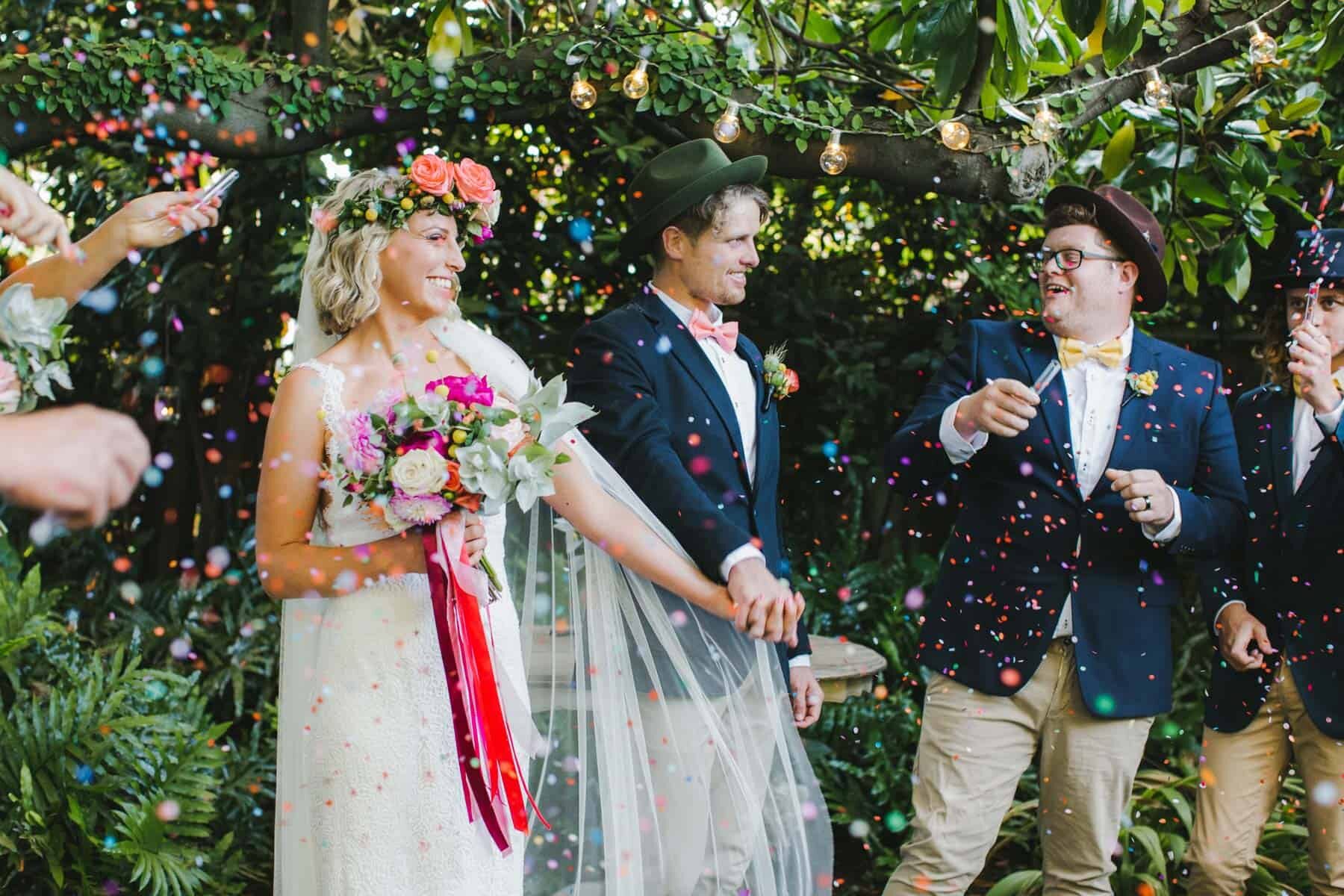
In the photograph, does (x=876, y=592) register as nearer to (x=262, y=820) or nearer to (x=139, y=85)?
(x=262, y=820)

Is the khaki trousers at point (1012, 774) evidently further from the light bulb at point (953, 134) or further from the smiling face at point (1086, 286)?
the light bulb at point (953, 134)

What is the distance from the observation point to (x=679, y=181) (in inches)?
116

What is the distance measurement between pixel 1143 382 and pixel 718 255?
1.04 m

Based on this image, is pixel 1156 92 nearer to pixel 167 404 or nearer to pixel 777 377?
pixel 777 377

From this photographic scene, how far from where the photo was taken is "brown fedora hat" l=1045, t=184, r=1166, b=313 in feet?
9.72

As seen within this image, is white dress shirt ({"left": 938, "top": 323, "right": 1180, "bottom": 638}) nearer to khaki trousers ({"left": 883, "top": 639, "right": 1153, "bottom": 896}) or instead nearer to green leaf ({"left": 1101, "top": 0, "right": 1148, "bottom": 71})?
khaki trousers ({"left": 883, "top": 639, "right": 1153, "bottom": 896})

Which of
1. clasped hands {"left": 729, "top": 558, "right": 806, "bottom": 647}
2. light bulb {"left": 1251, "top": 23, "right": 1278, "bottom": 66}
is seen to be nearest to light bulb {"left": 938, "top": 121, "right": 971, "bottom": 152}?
light bulb {"left": 1251, "top": 23, "right": 1278, "bottom": 66}

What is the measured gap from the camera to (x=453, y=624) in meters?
2.27

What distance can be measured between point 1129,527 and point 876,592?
8.21 ft

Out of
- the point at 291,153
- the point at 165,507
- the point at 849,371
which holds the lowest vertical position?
the point at 165,507

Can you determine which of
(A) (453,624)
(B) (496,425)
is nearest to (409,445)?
(B) (496,425)

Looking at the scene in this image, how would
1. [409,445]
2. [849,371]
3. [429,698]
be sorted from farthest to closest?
1. [849,371]
2. [429,698]
3. [409,445]

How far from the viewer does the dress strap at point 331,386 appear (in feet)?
7.69

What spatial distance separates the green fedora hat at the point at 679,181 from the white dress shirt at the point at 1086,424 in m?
0.75
